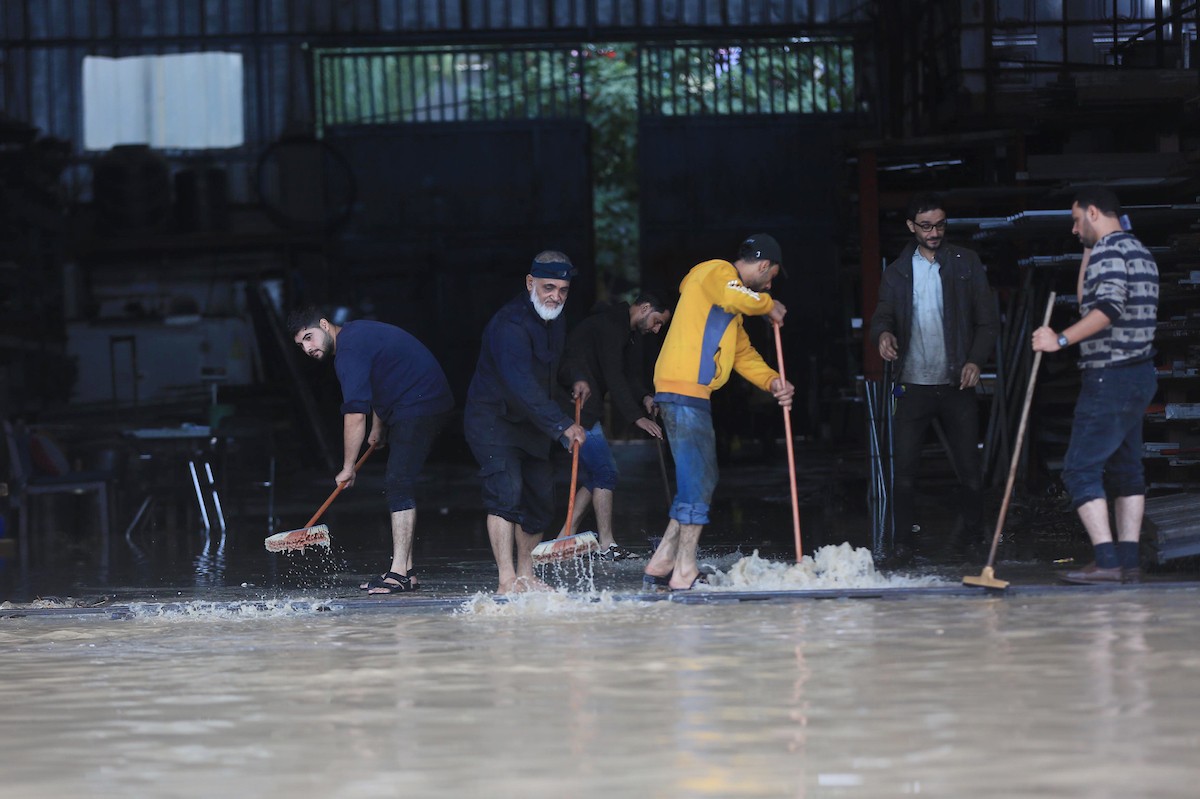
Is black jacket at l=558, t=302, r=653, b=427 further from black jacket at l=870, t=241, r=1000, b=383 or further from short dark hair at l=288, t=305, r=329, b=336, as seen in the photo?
short dark hair at l=288, t=305, r=329, b=336

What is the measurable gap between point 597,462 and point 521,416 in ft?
5.40

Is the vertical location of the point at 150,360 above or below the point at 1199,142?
below

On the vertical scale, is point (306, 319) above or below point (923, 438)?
above

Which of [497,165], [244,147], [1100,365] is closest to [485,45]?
[497,165]

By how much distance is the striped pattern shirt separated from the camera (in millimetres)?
7805

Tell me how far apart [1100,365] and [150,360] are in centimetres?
1480

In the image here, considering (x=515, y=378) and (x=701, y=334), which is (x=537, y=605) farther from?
(x=701, y=334)

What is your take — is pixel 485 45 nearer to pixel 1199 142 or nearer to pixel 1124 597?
pixel 1199 142

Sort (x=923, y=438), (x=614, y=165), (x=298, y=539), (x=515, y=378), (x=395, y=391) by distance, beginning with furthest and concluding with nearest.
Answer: (x=614, y=165)
(x=923, y=438)
(x=395, y=391)
(x=298, y=539)
(x=515, y=378)

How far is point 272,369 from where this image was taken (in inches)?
810

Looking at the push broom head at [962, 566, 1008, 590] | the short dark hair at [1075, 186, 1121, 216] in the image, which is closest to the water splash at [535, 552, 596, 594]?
the push broom head at [962, 566, 1008, 590]

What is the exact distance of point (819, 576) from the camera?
8.32 meters

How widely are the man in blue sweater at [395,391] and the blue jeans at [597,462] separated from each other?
133cm

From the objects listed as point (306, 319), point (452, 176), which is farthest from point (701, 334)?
point (452, 176)
